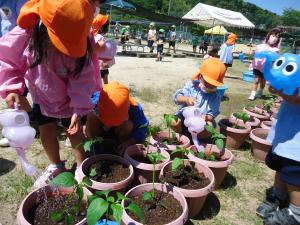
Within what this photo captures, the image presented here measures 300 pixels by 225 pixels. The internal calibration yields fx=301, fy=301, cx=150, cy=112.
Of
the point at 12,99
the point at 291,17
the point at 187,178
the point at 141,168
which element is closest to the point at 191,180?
the point at 187,178

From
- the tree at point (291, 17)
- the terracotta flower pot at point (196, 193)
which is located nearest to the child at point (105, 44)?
the terracotta flower pot at point (196, 193)

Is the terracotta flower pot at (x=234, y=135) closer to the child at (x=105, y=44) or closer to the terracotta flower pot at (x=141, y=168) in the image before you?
the terracotta flower pot at (x=141, y=168)

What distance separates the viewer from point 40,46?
6.23 feet

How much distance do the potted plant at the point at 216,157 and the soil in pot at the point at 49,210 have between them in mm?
1107

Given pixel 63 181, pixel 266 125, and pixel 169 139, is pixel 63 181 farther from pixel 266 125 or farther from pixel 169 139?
pixel 266 125

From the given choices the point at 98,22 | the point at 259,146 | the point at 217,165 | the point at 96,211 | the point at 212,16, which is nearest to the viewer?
the point at 96,211

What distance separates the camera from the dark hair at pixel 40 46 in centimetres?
186

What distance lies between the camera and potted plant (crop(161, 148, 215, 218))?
6.91ft

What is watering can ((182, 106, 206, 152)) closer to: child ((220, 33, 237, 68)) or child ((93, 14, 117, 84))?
child ((93, 14, 117, 84))

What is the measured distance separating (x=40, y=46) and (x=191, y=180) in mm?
1447

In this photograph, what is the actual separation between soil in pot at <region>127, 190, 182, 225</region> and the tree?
6929cm

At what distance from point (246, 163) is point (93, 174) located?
190 centimetres

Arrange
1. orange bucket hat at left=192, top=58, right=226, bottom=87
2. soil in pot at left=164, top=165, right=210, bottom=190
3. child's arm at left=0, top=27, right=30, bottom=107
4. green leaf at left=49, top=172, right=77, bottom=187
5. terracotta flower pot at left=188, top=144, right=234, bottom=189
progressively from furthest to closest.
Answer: orange bucket hat at left=192, top=58, right=226, bottom=87, terracotta flower pot at left=188, top=144, right=234, bottom=189, soil in pot at left=164, top=165, right=210, bottom=190, child's arm at left=0, top=27, right=30, bottom=107, green leaf at left=49, top=172, right=77, bottom=187

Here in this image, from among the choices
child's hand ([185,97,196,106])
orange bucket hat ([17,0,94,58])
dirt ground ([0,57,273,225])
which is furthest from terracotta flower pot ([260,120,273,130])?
orange bucket hat ([17,0,94,58])
